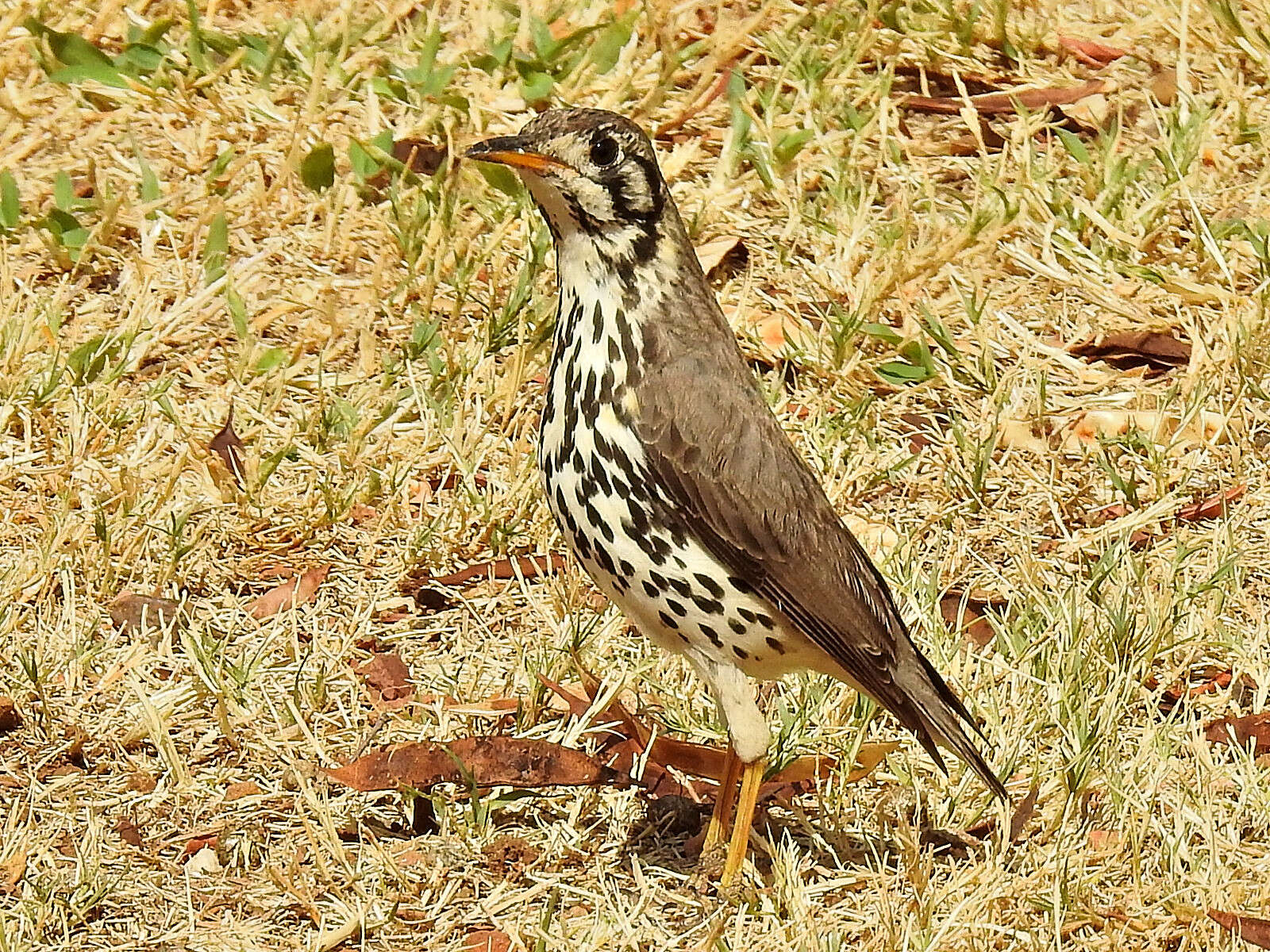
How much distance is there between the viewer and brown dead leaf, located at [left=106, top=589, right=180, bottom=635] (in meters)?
5.10

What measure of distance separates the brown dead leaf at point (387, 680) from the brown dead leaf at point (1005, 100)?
2.99 meters

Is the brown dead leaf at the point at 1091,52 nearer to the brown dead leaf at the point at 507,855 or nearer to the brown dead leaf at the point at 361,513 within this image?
the brown dead leaf at the point at 361,513

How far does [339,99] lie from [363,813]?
3.12 metres

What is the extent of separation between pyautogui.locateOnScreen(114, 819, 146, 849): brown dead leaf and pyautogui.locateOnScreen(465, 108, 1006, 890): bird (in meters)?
1.18

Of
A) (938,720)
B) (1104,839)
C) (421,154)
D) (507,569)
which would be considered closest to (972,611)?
(1104,839)

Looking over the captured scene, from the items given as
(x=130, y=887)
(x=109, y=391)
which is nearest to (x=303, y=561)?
(x=109, y=391)

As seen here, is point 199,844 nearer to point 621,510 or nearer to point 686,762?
point 686,762

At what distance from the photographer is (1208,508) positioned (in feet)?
18.2

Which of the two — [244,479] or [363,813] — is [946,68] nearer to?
[244,479]

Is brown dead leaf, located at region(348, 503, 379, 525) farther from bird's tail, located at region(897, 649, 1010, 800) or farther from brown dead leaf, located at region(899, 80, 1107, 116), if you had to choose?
brown dead leaf, located at region(899, 80, 1107, 116)

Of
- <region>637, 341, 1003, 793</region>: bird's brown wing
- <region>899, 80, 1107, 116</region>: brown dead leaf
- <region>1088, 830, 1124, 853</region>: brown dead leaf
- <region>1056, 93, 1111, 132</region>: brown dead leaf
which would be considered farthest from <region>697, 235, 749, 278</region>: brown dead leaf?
<region>1088, 830, 1124, 853</region>: brown dead leaf

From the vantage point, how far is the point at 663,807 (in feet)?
15.5

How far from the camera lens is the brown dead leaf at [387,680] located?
16.3ft

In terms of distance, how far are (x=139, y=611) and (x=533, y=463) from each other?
1098mm
